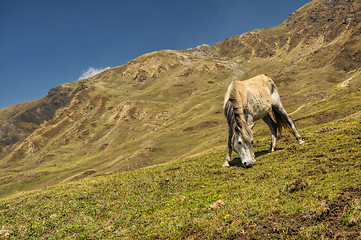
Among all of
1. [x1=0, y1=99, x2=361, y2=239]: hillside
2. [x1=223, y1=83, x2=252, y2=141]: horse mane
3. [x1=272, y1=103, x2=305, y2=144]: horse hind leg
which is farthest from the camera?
[x1=272, y1=103, x2=305, y2=144]: horse hind leg

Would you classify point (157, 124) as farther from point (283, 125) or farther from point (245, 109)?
point (245, 109)

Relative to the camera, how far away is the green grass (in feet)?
28.5

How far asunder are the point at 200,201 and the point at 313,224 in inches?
227

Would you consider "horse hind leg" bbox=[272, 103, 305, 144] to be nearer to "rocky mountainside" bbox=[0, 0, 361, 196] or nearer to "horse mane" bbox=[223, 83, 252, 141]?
"horse mane" bbox=[223, 83, 252, 141]

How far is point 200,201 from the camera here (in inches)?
466

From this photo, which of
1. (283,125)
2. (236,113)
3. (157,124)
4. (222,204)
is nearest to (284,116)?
(283,125)

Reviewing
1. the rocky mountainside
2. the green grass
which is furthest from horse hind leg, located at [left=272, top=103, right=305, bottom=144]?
the rocky mountainside

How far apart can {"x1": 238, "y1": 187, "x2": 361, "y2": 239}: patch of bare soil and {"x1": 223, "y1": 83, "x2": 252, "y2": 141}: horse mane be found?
7.85 m

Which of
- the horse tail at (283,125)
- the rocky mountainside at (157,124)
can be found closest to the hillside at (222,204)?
the horse tail at (283,125)

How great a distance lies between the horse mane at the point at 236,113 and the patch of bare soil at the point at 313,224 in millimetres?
7847

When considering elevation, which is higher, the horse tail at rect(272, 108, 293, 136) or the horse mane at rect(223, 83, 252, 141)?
the horse mane at rect(223, 83, 252, 141)

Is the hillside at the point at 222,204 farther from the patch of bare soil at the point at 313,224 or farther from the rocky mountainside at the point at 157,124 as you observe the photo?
the rocky mountainside at the point at 157,124

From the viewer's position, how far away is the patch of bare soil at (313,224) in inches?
258

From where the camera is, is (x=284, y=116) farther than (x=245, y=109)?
Yes
